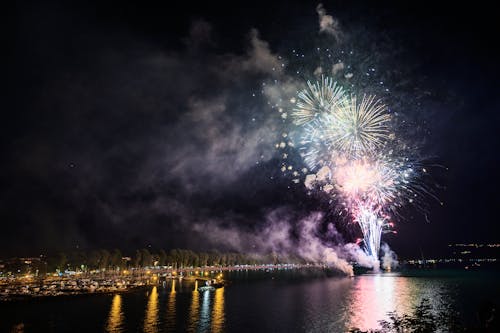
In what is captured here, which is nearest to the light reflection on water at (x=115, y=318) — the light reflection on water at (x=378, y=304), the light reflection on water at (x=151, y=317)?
the light reflection on water at (x=151, y=317)

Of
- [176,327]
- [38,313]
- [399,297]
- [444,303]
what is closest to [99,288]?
[38,313]

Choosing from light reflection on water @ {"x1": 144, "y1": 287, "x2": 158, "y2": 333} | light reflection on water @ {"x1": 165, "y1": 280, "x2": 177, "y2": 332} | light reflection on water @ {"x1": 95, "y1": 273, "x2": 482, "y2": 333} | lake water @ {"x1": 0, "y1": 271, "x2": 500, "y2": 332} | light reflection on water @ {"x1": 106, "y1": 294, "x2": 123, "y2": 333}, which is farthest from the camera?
light reflection on water @ {"x1": 165, "y1": 280, "x2": 177, "y2": 332}

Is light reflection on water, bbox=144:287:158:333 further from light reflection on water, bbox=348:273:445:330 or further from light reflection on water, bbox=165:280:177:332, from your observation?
light reflection on water, bbox=348:273:445:330

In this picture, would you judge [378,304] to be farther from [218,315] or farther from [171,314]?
[171,314]

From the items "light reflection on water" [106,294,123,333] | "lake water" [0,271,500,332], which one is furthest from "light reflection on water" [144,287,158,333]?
"light reflection on water" [106,294,123,333]

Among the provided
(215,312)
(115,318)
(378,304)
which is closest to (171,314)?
(215,312)

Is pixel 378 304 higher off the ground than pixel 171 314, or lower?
higher

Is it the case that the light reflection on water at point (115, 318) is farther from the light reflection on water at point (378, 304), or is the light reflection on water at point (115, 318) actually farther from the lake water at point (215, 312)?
the light reflection on water at point (378, 304)

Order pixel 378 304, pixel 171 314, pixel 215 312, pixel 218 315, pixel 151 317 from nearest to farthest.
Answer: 1. pixel 151 317
2. pixel 218 315
3. pixel 171 314
4. pixel 215 312
5. pixel 378 304

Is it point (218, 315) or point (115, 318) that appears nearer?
point (115, 318)

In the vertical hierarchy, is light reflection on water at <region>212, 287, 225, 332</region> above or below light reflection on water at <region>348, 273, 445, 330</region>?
below

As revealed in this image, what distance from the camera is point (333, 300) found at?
61094mm

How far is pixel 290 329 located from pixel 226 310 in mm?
16523

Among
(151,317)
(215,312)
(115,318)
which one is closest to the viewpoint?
(115,318)
